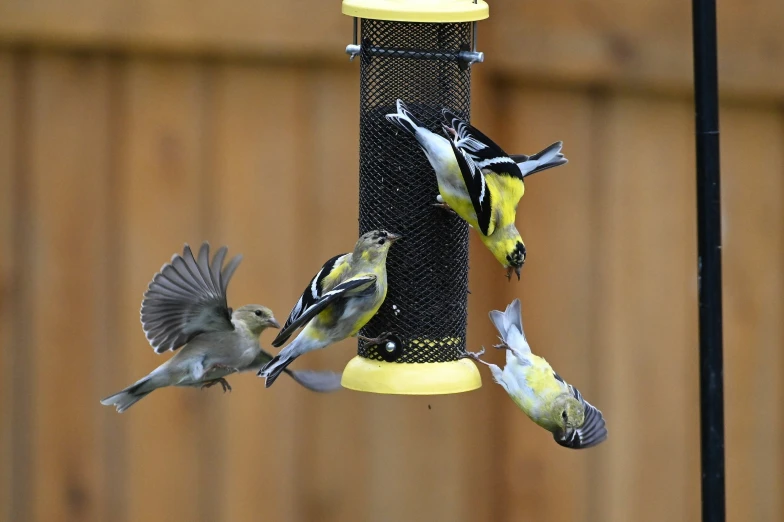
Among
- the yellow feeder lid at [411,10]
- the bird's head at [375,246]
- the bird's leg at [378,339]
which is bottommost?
the bird's leg at [378,339]

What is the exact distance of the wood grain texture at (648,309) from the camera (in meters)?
4.12

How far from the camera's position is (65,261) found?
14.1ft

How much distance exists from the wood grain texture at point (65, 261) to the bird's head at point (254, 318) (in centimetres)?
75

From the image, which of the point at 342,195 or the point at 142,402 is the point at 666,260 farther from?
the point at 142,402

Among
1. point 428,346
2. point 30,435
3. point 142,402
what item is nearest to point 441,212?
point 428,346

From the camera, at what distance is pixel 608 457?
427 cm

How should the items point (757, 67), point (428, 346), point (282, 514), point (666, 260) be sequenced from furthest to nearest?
point (282, 514)
point (666, 260)
point (757, 67)
point (428, 346)

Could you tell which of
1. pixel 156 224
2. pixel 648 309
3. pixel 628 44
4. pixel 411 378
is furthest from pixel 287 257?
pixel 628 44

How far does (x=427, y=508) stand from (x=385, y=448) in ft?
0.98

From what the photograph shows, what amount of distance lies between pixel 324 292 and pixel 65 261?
1489 millimetres

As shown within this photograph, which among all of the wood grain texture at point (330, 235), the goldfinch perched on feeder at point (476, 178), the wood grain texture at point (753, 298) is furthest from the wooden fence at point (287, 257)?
the goldfinch perched on feeder at point (476, 178)

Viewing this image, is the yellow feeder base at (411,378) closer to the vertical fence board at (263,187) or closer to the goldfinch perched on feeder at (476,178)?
the goldfinch perched on feeder at (476,178)

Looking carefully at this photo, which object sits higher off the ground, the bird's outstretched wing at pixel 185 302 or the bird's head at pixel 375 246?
the bird's head at pixel 375 246

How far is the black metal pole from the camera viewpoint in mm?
2365
